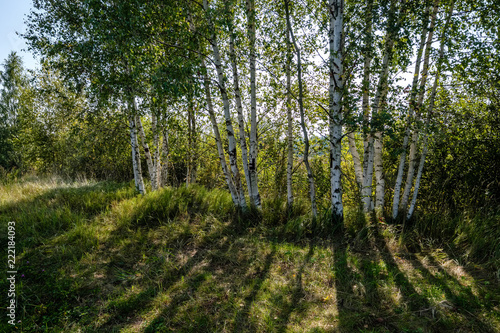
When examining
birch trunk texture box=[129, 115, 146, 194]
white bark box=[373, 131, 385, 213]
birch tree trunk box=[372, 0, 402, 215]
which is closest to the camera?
birch tree trunk box=[372, 0, 402, 215]

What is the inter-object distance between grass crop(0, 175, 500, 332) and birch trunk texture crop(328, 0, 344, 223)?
662 mm

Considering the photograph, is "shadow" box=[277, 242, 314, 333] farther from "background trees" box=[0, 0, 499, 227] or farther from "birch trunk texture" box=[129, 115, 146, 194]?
"birch trunk texture" box=[129, 115, 146, 194]

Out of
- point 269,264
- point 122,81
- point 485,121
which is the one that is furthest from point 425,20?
point 122,81

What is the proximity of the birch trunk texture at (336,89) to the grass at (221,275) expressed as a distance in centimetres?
66

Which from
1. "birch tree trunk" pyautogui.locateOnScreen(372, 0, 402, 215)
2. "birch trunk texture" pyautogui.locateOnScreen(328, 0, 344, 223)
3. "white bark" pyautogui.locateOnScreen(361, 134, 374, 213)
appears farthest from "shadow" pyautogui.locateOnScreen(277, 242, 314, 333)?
"white bark" pyautogui.locateOnScreen(361, 134, 374, 213)

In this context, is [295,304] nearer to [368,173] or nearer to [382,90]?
[368,173]

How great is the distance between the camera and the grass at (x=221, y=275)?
283 cm

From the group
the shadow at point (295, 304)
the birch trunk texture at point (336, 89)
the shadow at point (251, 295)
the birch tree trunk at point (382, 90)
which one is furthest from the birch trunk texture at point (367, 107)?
the shadow at point (251, 295)

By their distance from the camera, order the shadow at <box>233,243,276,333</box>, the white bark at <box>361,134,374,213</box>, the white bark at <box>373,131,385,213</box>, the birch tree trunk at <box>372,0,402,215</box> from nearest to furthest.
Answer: the shadow at <box>233,243,276,333</box>, the birch tree trunk at <box>372,0,402,215</box>, the white bark at <box>361,134,374,213</box>, the white bark at <box>373,131,385,213</box>

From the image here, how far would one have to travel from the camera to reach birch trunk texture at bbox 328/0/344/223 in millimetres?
4617

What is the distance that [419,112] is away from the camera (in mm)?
5090

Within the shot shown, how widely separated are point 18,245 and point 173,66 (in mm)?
4091

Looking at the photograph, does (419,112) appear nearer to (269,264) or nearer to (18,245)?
(269,264)

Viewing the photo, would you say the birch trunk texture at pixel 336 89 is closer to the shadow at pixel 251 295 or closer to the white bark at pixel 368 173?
the white bark at pixel 368 173
